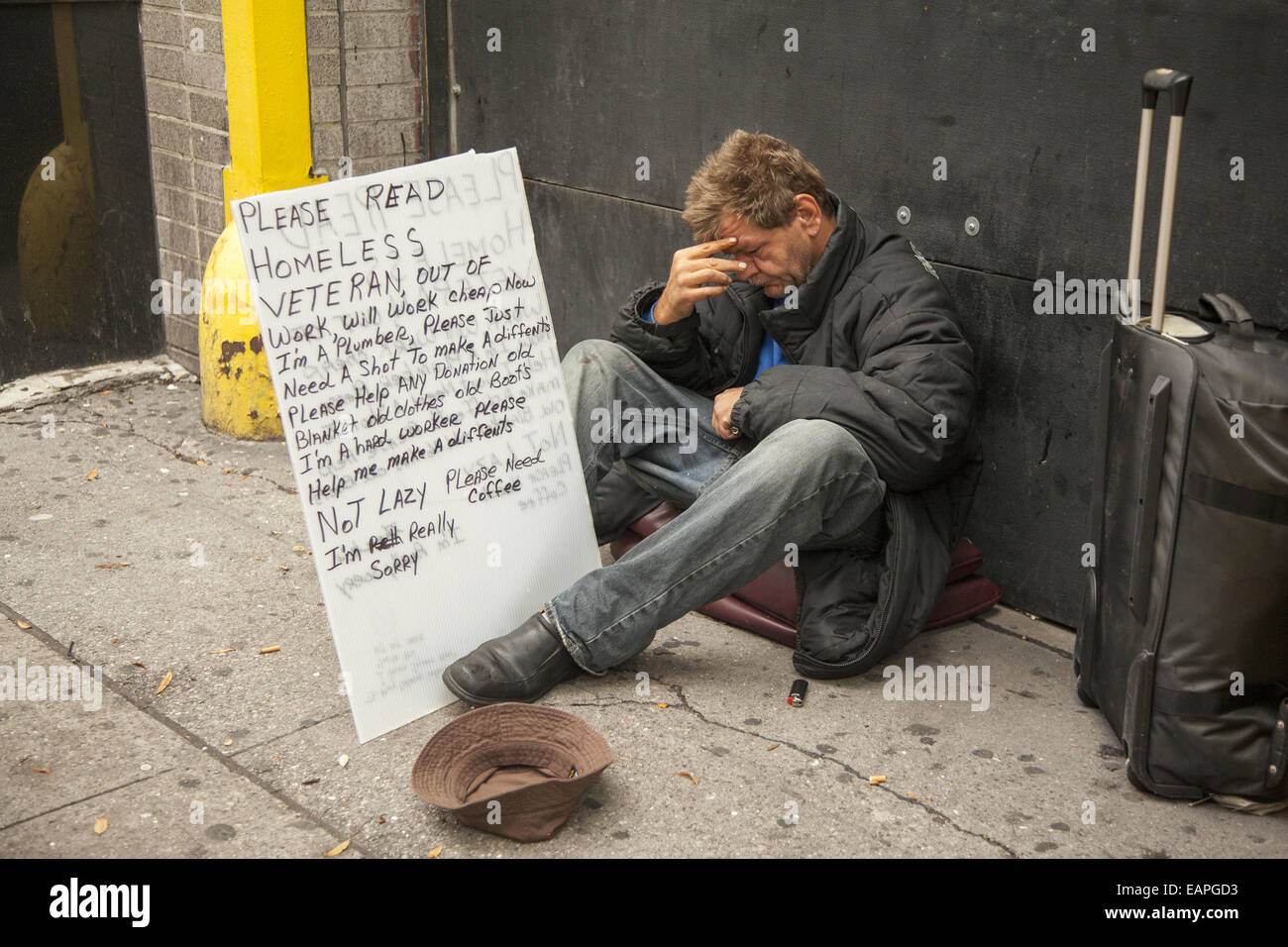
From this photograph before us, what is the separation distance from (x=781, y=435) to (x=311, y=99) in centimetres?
270

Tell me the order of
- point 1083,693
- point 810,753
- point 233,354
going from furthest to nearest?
1. point 233,354
2. point 1083,693
3. point 810,753

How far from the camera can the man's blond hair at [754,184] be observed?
340 cm

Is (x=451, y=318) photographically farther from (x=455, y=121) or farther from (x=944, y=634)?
(x=455, y=121)

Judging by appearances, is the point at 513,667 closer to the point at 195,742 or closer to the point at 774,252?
the point at 195,742

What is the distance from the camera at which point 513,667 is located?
3.20 meters

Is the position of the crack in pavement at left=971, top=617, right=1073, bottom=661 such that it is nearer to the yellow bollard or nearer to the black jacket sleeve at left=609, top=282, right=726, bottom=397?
the black jacket sleeve at left=609, top=282, right=726, bottom=397

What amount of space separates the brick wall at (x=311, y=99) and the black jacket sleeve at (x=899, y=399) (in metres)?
2.52

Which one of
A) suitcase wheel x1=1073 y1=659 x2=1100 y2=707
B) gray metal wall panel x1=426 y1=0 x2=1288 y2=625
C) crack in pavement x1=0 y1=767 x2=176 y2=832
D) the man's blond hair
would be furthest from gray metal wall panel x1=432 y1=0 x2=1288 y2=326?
crack in pavement x1=0 y1=767 x2=176 y2=832

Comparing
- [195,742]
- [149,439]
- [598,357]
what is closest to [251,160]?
[149,439]

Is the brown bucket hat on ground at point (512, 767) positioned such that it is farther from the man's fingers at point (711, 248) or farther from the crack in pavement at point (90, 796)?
the man's fingers at point (711, 248)

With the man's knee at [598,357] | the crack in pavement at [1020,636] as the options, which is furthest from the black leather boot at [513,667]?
the crack in pavement at [1020,636]

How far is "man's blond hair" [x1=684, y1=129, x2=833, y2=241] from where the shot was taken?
3.40 meters
